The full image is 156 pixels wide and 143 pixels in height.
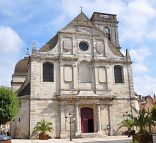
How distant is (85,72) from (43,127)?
8.92 metres

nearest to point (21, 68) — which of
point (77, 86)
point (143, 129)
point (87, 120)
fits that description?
point (77, 86)

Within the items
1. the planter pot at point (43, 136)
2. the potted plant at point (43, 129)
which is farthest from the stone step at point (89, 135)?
the planter pot at point (43, 136)

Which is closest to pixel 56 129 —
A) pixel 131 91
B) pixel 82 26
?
pixel 131 91

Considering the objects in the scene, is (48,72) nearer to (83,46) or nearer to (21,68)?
(83,46)

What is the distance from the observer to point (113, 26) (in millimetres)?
50281

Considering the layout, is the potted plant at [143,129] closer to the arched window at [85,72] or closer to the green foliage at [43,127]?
the green foliage at [43,127]

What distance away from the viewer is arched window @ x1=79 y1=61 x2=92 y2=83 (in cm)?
3353

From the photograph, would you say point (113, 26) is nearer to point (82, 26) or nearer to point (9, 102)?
point (82, 26)

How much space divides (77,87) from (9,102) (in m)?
9.92

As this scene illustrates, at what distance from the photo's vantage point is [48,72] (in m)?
32.4

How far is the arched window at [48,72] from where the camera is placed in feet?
105

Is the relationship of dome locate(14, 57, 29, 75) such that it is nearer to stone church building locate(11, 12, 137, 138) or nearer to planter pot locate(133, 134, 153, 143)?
stone church building locate(11, 12, 137, 138)

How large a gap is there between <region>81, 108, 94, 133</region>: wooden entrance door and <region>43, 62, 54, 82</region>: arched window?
17.7ft

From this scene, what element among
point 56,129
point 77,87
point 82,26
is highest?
point 82,26
